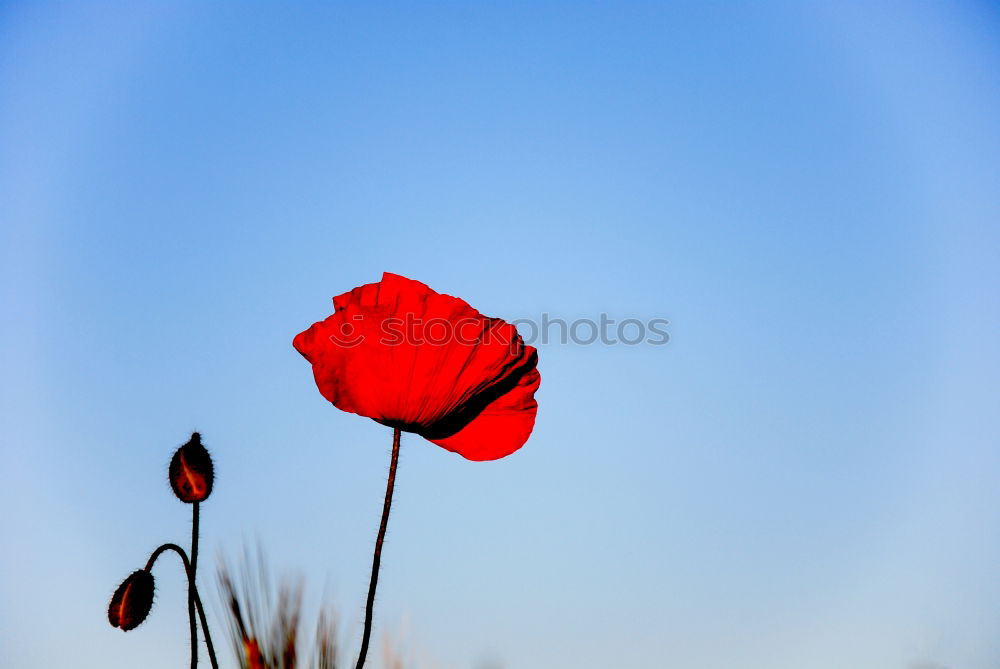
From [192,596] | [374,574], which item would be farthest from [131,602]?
[374,574]

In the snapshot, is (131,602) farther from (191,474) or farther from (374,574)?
(374,574)

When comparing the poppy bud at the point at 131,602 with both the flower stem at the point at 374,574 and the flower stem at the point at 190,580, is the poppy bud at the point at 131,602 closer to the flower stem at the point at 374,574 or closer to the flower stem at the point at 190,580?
the flower stem at the point at 190,580

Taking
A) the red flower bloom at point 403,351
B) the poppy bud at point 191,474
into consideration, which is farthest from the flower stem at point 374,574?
the poppy bud at point 191,474

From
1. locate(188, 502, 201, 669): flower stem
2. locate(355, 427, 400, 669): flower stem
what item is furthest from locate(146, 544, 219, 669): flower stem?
locate(355, 427, 400, 669): flower stem

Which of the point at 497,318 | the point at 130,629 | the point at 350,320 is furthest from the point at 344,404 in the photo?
the point at 130,629

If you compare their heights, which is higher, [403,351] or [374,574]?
[403,351]
